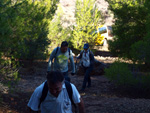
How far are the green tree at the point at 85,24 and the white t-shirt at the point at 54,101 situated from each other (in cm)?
2599

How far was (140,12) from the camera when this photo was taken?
52.5ft

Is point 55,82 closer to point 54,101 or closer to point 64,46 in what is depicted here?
point 54,101

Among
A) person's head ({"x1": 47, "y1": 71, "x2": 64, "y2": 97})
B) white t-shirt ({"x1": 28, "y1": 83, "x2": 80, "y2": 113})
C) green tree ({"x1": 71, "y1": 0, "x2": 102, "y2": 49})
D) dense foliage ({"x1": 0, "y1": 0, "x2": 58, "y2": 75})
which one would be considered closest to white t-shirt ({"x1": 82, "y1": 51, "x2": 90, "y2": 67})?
dense foliage ({"x1": 0, "y1": 0, "x2": 58, "y2": 75})

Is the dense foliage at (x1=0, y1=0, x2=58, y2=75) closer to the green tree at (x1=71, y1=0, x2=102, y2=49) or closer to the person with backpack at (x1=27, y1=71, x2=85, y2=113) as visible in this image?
the person with backpack at (x1=27, y1=71, x2=85, y2=113)

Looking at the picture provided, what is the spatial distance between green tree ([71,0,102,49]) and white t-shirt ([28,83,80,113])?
26.0m

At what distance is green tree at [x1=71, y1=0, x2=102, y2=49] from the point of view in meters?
29.3

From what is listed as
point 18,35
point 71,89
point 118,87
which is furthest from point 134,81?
point 71,89

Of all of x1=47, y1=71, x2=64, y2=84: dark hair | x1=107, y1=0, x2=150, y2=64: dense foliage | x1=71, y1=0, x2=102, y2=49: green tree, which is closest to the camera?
x1=47, y1=71, x2=64, y2=84: dark hair

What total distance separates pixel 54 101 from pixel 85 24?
26.9 metres

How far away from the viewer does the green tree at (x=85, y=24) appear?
29.3m

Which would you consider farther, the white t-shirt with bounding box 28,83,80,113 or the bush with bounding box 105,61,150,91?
the bush with bounding box 105,61,150,91

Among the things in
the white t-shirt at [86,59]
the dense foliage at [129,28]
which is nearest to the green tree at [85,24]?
the dense foliage at [129,28]

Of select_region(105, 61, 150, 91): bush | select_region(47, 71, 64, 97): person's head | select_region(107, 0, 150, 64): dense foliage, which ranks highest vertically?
select_region(107, 0, 150, 64): dense foliage

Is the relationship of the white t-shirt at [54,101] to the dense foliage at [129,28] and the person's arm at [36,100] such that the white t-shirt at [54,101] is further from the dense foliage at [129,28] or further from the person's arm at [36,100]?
the dense foliage at [129,28]
